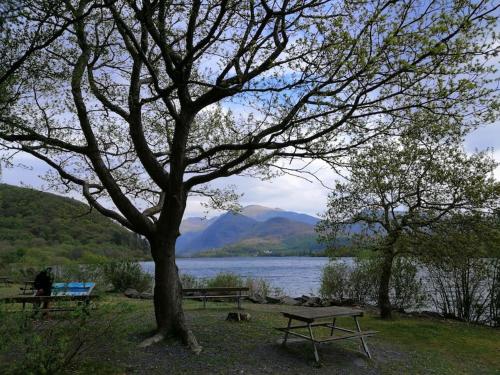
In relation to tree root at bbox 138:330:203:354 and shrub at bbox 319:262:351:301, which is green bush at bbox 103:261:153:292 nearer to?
shrub at bbox 319:262:351:301

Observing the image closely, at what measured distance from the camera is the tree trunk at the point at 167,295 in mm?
8820

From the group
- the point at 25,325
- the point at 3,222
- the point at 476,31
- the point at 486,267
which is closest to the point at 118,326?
the point at 25,325

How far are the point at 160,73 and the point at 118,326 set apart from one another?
22.3ft

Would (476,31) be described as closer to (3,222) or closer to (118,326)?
(118,326)

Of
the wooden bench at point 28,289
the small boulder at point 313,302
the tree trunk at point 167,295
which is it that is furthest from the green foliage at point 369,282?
the wooden bench at point 28,289

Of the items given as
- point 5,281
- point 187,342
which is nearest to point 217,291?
point 187,342

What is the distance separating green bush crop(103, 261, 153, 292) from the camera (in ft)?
65.0

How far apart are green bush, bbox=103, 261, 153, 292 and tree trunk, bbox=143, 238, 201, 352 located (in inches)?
453

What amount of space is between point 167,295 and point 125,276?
11707 mm

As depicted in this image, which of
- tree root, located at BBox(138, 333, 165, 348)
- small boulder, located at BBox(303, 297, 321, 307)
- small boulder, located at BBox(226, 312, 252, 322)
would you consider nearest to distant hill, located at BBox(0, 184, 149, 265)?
small boulder, located at BBox(303, 297, 321, 307)

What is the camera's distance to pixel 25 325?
18.5ft

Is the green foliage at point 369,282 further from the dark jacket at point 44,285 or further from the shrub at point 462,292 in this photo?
the dark jacket at point 44,285

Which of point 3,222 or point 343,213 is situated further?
point 3,222

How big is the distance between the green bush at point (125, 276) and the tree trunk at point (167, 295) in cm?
1150
